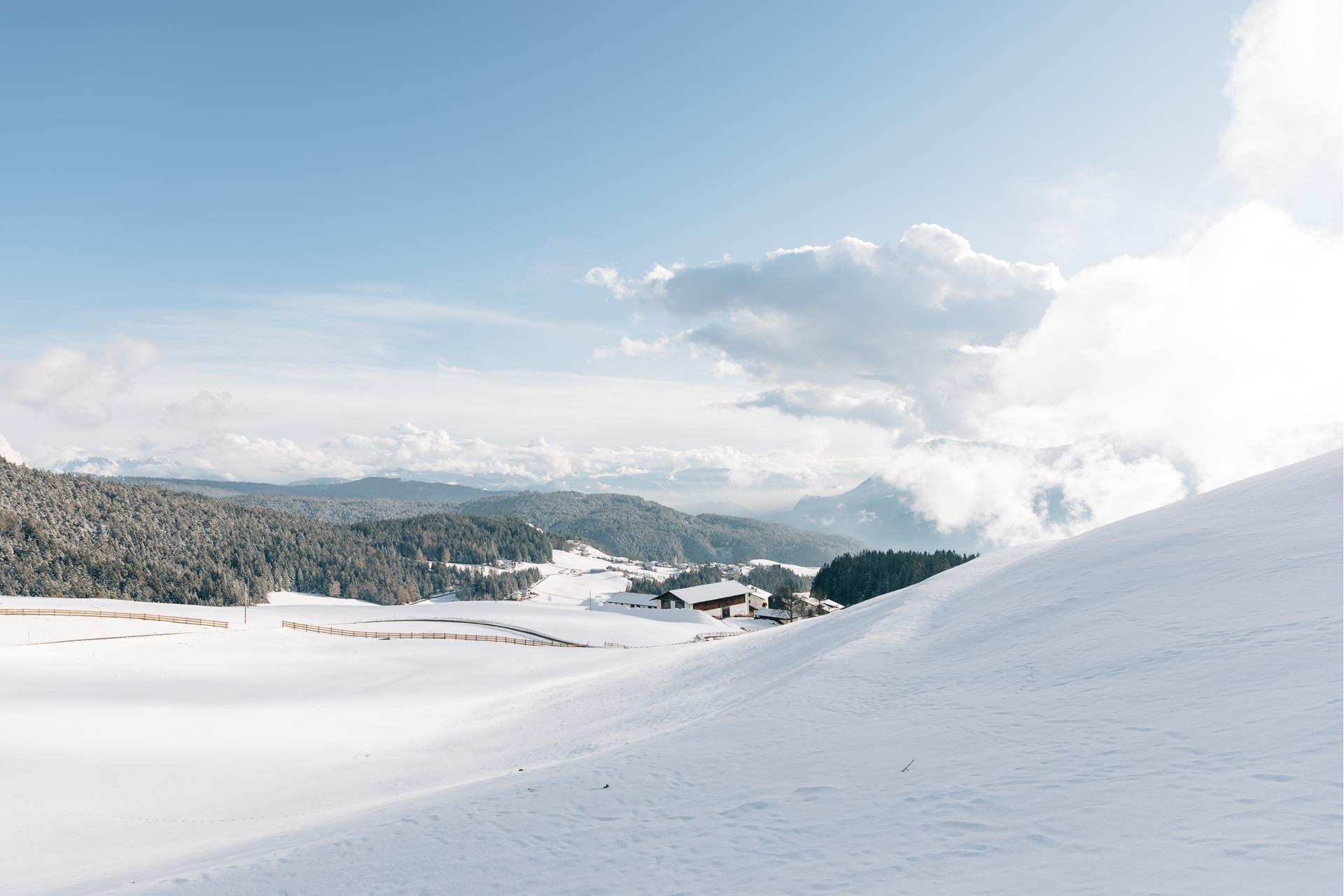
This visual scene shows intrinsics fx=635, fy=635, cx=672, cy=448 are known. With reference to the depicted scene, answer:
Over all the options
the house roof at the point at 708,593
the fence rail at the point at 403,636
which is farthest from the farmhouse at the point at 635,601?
the fence rail at the point at 403,636

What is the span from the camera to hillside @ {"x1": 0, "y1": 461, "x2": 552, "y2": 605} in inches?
4879

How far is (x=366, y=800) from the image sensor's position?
1753 cm

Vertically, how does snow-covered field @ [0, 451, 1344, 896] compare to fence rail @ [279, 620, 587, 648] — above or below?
above

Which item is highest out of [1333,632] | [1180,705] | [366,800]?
[1333,632]

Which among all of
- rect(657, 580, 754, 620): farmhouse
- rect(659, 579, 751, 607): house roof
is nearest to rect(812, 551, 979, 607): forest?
rect(657, 580, 754, 620): farmhouse

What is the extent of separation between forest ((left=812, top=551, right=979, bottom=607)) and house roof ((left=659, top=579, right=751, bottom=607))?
1833 cm

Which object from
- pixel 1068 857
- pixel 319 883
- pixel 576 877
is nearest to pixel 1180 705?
pixel 1068 857

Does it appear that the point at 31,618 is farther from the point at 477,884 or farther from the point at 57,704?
the point at 477,884

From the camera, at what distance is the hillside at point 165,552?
124m

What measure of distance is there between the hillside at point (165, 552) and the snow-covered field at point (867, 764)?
12902 centimetres

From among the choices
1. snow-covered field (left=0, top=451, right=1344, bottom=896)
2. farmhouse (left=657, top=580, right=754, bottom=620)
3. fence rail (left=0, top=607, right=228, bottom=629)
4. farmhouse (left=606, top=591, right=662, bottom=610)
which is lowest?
farmhouse (left=606, top=591, right=662, bottom=610)

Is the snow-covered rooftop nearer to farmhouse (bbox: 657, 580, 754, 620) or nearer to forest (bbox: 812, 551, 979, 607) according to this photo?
farmhouse (bbox: 657, 580, 754, 620)

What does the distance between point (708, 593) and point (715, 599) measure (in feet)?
7.56

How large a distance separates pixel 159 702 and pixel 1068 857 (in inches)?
1509
